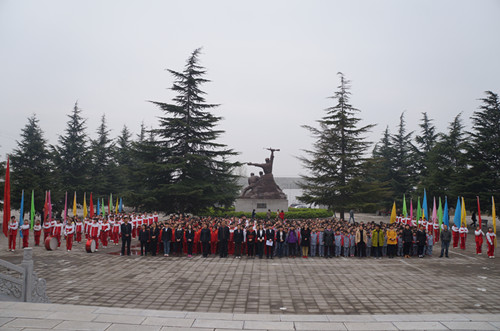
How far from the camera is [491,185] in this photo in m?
26.5

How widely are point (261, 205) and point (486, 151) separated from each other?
19.3 m

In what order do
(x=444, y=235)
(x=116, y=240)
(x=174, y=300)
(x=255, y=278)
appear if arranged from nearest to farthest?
(x=174, y=300) < (x=255, y=278) < (x=444, y=235) < (x=116, y=240)

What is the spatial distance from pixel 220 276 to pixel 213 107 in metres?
20.4

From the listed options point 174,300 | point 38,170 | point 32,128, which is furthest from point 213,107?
point 174,300

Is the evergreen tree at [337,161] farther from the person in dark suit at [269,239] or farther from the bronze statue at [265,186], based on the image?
the person in dark suit at [269,239]

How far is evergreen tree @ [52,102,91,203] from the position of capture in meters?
33.3

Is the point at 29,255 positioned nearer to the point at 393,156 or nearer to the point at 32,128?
the point at 32,128

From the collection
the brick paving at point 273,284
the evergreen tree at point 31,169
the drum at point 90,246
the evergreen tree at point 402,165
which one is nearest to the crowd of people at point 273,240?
the drum at point 90,246

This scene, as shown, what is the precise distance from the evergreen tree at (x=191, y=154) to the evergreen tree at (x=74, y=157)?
1043 cm

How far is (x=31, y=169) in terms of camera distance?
28219mm

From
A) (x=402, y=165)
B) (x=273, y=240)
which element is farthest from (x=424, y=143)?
(x=273, y=240)

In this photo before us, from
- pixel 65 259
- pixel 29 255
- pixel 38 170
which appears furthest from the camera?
pixel 38 170

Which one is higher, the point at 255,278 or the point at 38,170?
the point at 38,170

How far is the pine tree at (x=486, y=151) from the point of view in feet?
86.6
